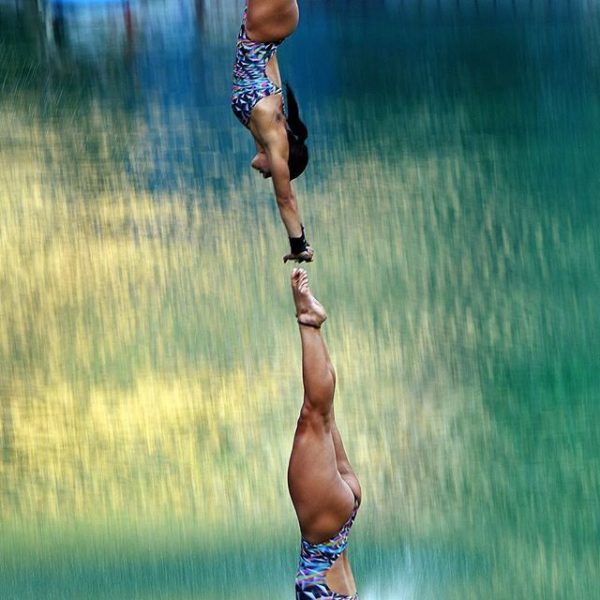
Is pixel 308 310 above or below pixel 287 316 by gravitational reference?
below

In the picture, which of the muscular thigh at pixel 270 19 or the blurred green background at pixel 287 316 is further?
the blurred green background at pixel 287 316

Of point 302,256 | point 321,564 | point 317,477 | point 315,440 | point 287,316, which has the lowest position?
point 321,564

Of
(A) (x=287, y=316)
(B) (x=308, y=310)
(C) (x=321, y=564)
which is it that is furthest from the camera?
(A) (x=287, y=316)

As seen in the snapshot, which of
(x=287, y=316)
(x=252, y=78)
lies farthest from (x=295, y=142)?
(x=287, y=316)

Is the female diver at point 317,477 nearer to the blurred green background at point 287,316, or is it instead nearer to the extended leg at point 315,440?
the extended leg at point 315,440

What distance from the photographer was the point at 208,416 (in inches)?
323

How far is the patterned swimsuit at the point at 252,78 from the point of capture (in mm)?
4137

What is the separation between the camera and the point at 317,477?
13.3 feet

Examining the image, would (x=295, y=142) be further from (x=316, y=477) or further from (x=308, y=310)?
(x=316, y=477)

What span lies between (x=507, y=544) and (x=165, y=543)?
71.8 inches

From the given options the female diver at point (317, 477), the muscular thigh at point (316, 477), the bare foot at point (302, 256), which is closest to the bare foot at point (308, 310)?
the female diver at point (317, 477)

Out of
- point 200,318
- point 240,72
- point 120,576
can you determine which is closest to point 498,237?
point 200,318

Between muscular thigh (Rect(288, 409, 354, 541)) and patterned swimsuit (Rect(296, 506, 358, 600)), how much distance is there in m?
0.06

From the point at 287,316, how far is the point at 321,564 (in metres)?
4.60
